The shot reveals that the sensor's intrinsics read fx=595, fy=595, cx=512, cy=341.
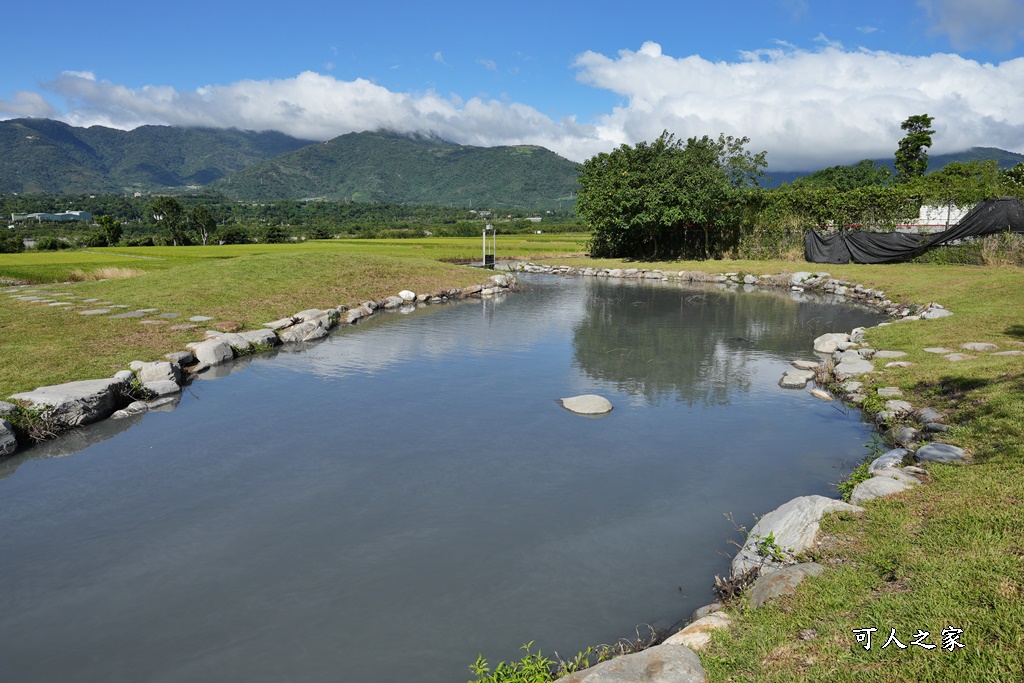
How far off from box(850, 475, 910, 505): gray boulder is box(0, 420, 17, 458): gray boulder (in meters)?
9.42

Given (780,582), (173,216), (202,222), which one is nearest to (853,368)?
(780,582)

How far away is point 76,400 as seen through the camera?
828 centimetres

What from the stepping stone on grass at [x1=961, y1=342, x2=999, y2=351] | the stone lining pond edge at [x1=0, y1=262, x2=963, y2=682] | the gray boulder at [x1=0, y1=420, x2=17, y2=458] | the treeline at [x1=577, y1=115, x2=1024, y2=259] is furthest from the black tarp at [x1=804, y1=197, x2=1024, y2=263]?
the gray boulder at [x1=0, y1=420, x2=17, y2=458]

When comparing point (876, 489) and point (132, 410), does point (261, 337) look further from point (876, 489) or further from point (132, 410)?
point (876, 489)

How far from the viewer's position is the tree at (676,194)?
3266 cm

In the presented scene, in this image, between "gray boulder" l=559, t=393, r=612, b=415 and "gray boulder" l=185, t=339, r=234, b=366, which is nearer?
"gray boulder" l=559, t=393, r=612, b=415

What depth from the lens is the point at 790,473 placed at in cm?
691

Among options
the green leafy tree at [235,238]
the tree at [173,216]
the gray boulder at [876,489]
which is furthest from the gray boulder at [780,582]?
the tree at [173,216]

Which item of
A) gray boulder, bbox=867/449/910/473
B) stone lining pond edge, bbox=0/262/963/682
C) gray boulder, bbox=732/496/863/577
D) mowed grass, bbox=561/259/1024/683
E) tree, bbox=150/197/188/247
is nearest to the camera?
mowed grass, bbox=561/259/1024/683

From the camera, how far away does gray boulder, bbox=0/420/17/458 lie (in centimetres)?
722

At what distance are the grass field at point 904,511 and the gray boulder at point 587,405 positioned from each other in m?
4.26

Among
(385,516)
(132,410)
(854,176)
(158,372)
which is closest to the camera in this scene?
(385,516)

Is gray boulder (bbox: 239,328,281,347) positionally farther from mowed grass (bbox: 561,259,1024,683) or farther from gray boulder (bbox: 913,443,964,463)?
gray boulder (bbox: 913,443,964,463)

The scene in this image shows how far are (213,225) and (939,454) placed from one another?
73.1 meters
